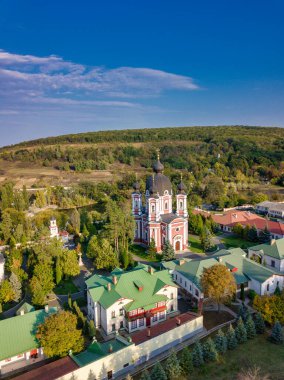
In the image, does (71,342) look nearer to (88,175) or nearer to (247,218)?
(247,218)

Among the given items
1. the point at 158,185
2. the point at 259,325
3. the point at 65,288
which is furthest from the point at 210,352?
the point at 158,185

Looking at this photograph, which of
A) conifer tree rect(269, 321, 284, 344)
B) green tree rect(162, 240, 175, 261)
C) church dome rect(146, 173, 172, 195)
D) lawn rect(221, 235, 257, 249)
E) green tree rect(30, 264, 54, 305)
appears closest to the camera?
conifer tree rect(269, 321, 284, 344)

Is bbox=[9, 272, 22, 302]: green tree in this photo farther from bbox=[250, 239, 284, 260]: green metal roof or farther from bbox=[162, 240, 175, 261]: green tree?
bbox=[250, 239, 284, 260]: green metal roof

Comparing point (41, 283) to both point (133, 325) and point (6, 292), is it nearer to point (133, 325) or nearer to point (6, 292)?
point (6, 292)

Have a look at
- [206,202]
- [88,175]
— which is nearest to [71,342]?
[206,202]

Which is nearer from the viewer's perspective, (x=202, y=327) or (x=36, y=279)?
(x=202, y=327)

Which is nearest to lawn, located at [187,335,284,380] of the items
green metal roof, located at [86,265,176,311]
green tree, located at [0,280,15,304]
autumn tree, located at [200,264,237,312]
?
autumn tree, located at [200,264,237,312]
